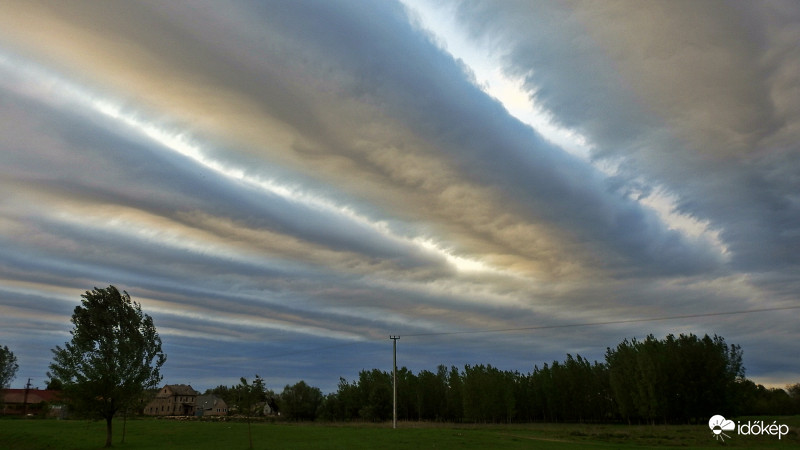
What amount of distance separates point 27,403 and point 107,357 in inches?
6079

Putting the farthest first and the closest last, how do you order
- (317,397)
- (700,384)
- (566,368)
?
(317,397) → (566,368) → (700,384)

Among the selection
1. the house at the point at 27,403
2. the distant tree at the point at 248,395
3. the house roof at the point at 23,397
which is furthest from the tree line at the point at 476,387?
the house roof at the point at 23,397

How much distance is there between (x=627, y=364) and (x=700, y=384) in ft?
51.1

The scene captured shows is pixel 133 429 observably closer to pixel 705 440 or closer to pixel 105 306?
pixel 105 306

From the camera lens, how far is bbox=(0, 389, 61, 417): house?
526ft

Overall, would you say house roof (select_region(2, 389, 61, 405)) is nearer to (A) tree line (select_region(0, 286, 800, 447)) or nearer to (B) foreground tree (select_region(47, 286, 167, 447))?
(A) tree line (select_region(0, 286, 800, 447))

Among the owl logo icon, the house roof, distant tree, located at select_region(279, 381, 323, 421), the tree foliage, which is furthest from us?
the house roof

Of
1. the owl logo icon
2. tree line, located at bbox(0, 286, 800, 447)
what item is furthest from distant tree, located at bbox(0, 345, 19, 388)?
the owl logo icon

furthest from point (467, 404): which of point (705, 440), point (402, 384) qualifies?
point (705, 440)

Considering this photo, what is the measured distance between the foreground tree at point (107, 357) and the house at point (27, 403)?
117966 millimetres

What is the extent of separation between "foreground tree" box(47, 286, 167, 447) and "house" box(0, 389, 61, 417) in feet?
387

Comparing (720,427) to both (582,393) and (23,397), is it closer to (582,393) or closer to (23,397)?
(582,393)

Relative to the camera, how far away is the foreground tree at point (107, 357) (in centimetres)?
5956

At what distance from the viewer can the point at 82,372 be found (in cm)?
5997
